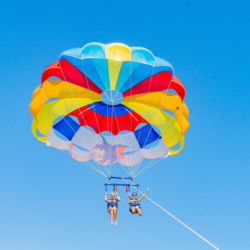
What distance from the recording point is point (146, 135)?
560 inches

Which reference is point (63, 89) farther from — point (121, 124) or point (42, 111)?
point (121, 124)

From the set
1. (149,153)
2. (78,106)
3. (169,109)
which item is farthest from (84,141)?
(169,109)

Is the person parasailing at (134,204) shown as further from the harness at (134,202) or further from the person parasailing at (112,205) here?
the person parasailing at (112,205)

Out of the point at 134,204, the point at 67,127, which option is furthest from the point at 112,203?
the point at 67,127

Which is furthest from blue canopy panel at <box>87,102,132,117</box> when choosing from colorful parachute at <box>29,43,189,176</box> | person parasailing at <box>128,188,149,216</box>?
person parasailing at <box>128,188,149,216</box>

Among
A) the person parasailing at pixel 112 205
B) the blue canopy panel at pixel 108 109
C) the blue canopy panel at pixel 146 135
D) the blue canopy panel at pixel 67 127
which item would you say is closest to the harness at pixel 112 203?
the person parasailing at pixel 112 205

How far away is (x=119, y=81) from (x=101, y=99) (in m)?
1.05

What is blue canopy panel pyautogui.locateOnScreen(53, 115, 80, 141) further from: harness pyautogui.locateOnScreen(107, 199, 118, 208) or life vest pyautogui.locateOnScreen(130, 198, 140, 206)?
life vest pyautogui.locateOnScreen(130, 198, 140, 206)

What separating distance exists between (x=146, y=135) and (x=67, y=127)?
267 centimetres

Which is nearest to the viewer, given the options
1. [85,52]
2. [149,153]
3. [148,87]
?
[85,52]

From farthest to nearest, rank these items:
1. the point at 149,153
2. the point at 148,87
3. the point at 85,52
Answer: the point at 149,153
the point at 148,87
the point at 85,52

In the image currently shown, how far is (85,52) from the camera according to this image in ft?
39.1

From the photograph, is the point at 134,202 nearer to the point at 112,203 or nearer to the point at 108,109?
the point at 112,203

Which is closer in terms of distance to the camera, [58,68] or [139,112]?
[58,68]
